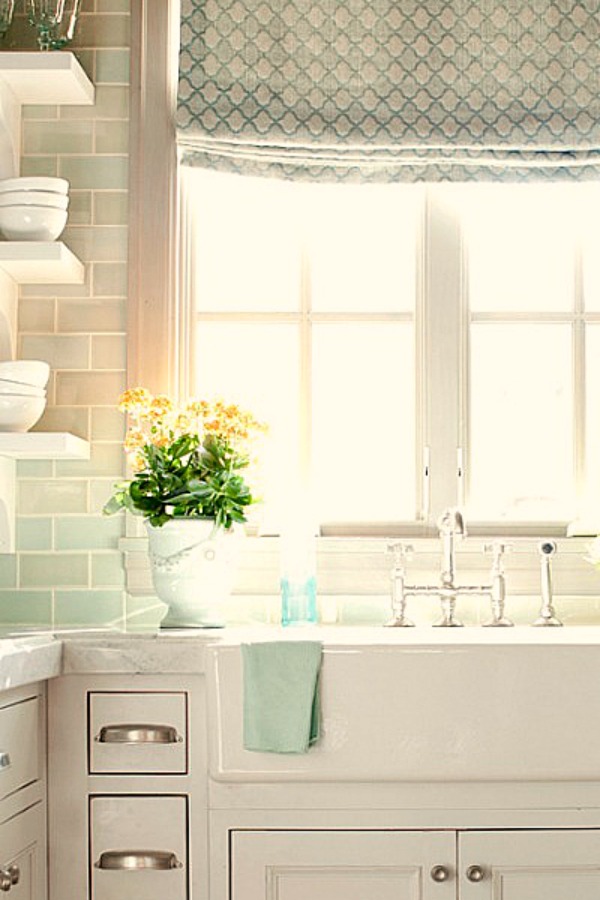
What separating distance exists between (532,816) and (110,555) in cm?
119

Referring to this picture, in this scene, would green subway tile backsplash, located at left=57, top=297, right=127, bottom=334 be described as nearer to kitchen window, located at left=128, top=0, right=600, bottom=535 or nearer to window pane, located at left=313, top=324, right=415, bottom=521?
kitchen window, located at left=128, top=0, right=600, bottom=535

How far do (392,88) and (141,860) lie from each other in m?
1.85

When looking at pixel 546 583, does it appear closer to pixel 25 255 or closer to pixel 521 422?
pixel 521 422

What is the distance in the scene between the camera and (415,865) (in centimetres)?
285

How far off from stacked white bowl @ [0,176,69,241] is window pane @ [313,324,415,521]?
28.2 inches

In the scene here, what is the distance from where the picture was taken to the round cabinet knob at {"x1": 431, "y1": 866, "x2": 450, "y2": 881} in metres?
2.83

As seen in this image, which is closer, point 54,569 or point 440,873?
point 440,873

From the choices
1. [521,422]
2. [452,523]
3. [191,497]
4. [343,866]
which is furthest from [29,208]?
[343,866]

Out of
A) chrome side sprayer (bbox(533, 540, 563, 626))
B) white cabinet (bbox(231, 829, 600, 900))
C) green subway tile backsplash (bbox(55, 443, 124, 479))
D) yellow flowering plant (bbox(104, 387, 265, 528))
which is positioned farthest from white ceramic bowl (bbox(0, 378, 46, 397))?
chrome side sprayer (bbox(533, 540, 563, 626))

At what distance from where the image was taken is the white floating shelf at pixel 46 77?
334 centimetres

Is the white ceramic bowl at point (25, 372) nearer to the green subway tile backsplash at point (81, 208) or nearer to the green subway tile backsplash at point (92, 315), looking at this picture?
the green subway tile backsplash at point (92, 315)

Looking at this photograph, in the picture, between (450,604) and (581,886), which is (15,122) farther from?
(581,886)

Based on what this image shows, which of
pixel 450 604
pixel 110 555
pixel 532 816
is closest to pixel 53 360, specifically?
pixel 110 555

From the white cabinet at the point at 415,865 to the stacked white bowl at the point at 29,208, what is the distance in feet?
4.46
